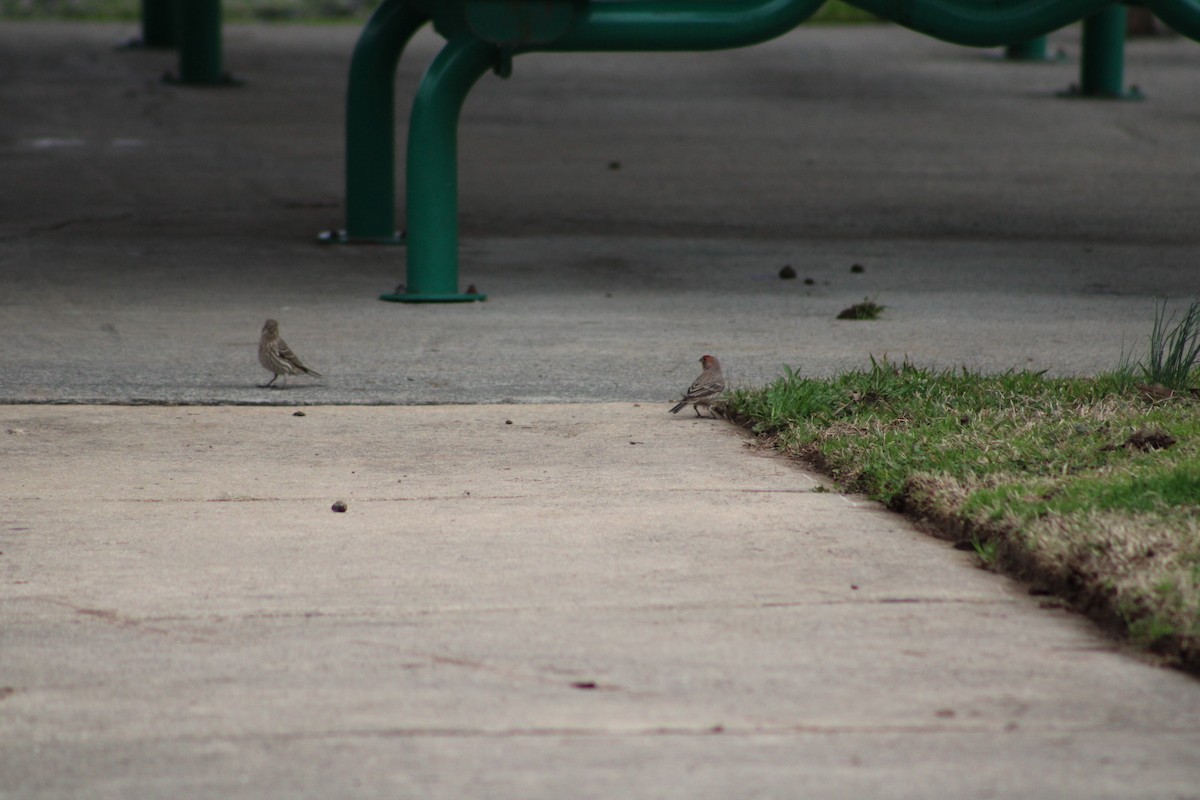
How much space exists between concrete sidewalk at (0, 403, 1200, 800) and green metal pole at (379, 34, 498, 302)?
4053mm

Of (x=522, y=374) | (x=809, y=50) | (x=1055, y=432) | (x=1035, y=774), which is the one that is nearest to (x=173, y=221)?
(x=522, y=374)

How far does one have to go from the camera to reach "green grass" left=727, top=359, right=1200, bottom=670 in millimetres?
4746

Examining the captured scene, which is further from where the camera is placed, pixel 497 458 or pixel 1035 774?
pixel 497 458

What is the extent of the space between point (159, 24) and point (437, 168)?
23.1m

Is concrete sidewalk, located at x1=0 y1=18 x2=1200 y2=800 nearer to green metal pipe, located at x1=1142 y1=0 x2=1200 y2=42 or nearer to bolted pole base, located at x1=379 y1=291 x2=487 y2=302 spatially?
bolted pole base, located at x1=379 y1=291 x2=487 y2=302

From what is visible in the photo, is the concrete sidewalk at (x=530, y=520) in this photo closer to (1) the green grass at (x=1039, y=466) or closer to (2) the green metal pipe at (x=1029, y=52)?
(1) the green grass at (x=1039, y=466)

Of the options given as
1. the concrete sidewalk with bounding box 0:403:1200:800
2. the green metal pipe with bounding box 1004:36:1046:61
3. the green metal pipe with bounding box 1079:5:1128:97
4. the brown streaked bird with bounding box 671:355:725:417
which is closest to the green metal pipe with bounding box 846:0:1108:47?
the brown streaked bird with bounding box 671:355:725:417

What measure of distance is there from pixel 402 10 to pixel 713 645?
9.26 m

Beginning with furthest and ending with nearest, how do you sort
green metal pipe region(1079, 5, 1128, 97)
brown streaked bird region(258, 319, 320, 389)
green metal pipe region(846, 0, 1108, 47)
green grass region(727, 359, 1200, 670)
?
green metal pipe region(1079, 5, 1128, 97), green metal pipe region(846, 0, 1108, 47), brown streaked bird region(258, 319, 320, 389), green grass region(727, 359, 1200, 670)

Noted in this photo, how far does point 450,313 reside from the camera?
10320mm

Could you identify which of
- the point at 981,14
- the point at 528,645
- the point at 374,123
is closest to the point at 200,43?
the point at 374,123

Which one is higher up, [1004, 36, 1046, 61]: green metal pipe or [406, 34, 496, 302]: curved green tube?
[1004, 36, 1046, 61]: green metal pipe

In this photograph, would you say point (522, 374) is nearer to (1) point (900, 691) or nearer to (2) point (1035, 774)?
(1) point (900, 691)

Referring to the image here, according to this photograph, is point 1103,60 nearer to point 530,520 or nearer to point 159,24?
point 159,24
